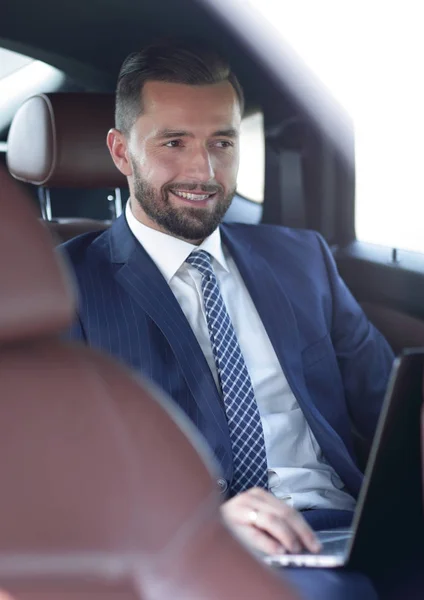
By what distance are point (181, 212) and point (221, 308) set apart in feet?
0.75

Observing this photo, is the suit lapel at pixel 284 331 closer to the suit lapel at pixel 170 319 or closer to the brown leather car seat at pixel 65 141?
the suit lapel at pixel 170 319

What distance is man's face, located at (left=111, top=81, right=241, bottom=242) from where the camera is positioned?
208 centimetres

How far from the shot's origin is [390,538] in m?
1.38

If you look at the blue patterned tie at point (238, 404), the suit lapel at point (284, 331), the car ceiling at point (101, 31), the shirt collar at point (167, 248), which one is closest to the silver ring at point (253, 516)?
the blue patterned tie at point (238, 404)

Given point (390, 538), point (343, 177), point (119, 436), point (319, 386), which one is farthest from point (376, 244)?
point (119, 436)

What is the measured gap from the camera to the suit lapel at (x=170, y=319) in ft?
6.11

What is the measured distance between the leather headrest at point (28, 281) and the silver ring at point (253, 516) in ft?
2.34

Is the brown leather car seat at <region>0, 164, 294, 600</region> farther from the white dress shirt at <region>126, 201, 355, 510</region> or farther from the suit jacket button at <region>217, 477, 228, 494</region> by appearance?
the white dress shirt at <region>126, 201, 355, 510</region>

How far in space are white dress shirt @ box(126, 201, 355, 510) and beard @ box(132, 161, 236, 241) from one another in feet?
0.09

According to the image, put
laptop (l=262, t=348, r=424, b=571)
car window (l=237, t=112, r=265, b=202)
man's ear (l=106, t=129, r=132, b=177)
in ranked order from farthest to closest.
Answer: car window (l=237, t=112, r=265, b=202)
man's ear (l=106, t=129, r=132, b=177)
laptop (l=262, t=348, r=424, b=571)

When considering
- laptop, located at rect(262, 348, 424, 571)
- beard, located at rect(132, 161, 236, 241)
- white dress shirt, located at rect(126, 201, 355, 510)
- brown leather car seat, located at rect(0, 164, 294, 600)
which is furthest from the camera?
beard, located at rect(132, 161, 236, 241)

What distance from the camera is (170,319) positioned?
1.91 m

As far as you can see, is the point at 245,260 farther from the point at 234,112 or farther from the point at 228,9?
the point at 228,9

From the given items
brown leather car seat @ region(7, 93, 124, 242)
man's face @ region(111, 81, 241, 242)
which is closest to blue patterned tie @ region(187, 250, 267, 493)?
man's face @ region(111, 81, 241, 242)
